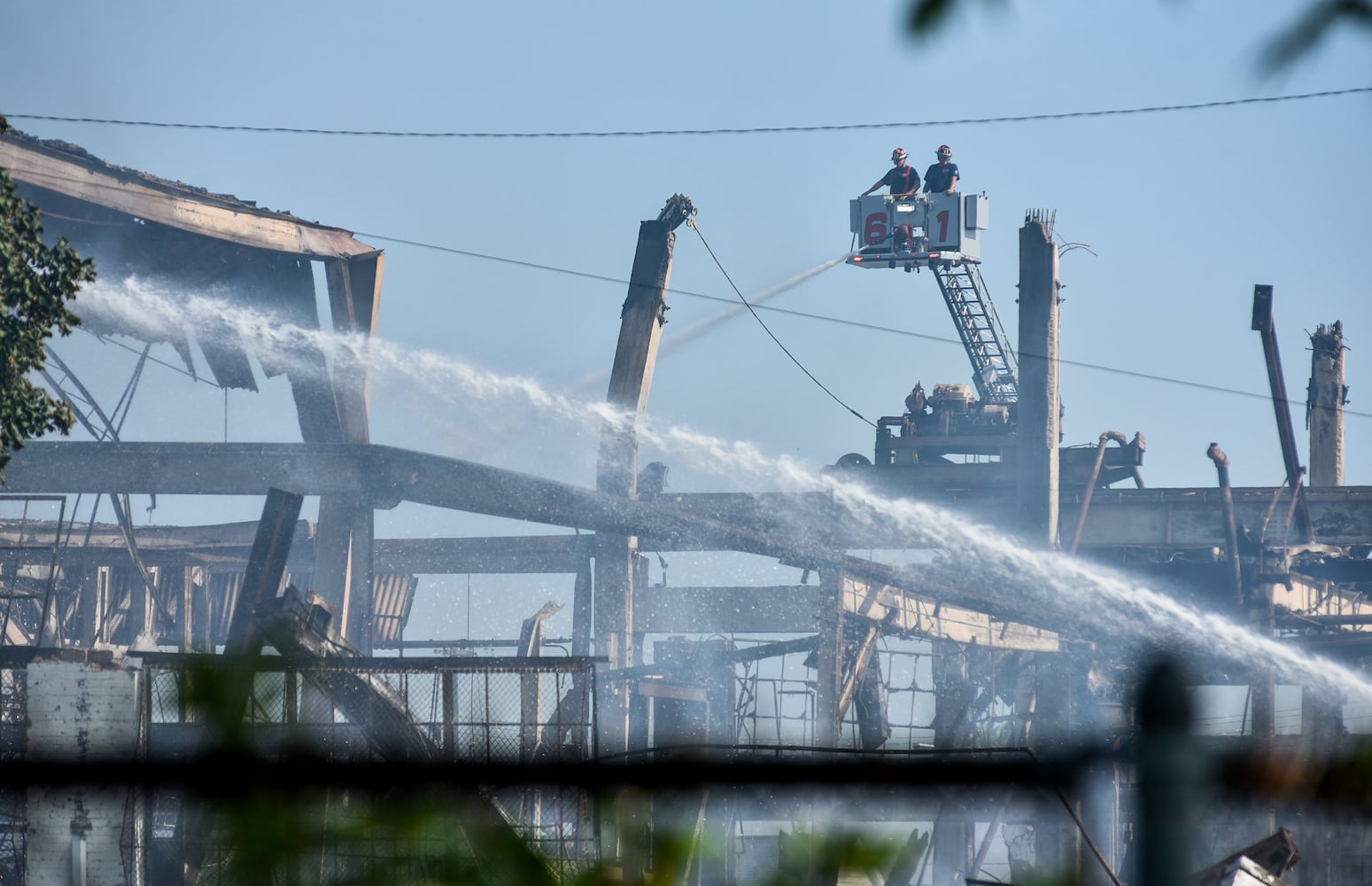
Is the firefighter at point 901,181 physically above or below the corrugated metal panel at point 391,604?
above

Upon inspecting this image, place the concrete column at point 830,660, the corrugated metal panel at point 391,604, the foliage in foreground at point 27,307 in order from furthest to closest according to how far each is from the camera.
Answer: the corrugated metal panel at point 391,604, the concrete column at point 830,660, the foliage in foreground at point 27,307

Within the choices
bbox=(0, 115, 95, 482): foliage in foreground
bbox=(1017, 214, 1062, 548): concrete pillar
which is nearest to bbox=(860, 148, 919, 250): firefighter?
bbox=(1017, 214, 1062, 548): concrete pillar

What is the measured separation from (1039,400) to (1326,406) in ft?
32.7

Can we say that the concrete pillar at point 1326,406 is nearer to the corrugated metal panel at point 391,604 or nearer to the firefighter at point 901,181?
→ the firefighter at point 901,181

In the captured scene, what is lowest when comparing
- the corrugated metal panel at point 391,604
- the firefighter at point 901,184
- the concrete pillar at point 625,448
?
the corrugated metal panel at point 391,604

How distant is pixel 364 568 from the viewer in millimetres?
21094

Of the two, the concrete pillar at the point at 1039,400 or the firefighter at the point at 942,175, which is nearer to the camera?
the concrete pillar at the point at 1039,400

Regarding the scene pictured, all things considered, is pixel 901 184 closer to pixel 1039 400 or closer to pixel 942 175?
pixel 942 175

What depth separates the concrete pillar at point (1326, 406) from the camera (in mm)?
29641

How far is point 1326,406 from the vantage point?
3016 centimetres

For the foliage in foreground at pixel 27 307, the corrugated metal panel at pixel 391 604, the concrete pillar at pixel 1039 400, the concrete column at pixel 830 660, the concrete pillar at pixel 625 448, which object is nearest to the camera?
the foliage in foreground at pixel 27 307

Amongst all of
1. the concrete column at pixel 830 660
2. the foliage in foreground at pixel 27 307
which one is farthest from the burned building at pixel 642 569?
the foliage in foreground at pixel 27 307

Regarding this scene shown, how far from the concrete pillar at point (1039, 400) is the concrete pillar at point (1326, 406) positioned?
886cm

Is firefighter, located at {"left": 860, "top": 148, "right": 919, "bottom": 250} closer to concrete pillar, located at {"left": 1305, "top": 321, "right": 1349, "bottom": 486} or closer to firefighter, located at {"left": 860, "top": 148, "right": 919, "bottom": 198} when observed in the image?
firefighter, located at {"left": 860, "top": 148, "right": 919, "bottom": 198}
